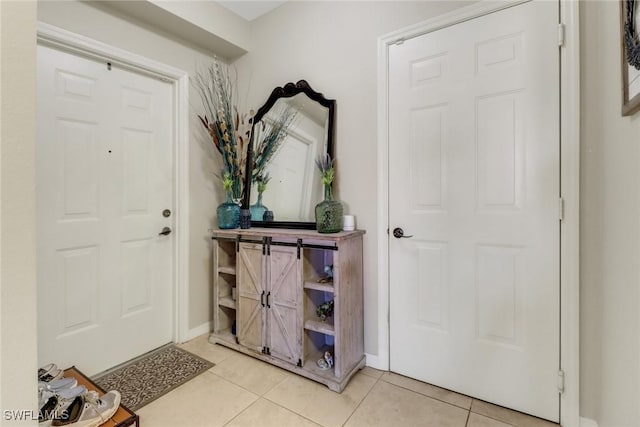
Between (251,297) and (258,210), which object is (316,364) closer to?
(251,297)

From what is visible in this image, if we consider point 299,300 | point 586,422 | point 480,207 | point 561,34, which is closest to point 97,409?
point 299,300

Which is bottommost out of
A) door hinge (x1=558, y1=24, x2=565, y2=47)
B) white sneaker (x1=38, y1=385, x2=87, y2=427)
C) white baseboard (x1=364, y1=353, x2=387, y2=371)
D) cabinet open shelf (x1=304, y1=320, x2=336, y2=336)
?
white baseboard (x1=364, y1=353, x2=387, y2=371)

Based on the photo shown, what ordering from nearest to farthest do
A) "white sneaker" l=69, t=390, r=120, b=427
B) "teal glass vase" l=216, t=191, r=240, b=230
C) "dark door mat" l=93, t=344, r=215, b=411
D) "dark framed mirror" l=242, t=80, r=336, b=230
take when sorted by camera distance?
"white sneaker" l=69, t=390, r=120, b=427
"dark door mat" l=93, t=344, r=215, b=411
"dark framed mirror" l=242, t=80, r=336, b=230
"teal glass vase" l=216, t=191, r=240, b=230

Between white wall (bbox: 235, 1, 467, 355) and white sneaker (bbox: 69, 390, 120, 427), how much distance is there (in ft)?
4.85

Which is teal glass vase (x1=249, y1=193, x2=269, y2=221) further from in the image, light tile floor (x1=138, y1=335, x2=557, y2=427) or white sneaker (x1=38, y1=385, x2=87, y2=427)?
white sneaker (x1=38, y1=385, x2=87, y2=427)

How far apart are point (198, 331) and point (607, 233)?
2789 millimetres

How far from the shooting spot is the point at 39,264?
1720 millimetres

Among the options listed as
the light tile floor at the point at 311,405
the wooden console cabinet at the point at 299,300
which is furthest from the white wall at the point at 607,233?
the wooden console cabinet at the point at 299,300

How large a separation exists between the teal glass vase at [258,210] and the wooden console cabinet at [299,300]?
9.8 inches

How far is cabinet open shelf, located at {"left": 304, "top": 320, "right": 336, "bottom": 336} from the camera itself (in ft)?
5.99

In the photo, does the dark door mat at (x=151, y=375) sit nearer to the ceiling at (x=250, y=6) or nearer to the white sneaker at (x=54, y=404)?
the white sneaker at (x=54, y=404)

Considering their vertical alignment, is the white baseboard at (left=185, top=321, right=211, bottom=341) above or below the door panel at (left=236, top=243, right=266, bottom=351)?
below

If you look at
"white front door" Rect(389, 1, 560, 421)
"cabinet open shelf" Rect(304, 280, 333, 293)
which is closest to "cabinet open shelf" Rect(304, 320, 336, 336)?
"cabinet open shelf" Rect(304, 280, 333, 293)

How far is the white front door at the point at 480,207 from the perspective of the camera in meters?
1.49
